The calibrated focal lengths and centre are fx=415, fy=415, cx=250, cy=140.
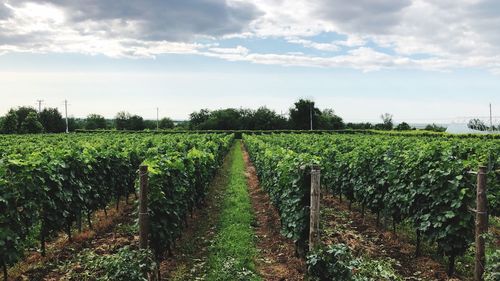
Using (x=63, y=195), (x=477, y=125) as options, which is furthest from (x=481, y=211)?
(x=477, y=125)

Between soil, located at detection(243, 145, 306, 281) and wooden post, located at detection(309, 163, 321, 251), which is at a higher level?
wooden post, located at detection(309, 163, 321, 251)

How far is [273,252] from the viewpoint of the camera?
9.07 m

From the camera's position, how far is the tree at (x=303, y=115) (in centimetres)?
9844

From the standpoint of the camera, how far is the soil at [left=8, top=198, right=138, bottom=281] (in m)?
7.65

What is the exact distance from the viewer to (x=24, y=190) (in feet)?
25.2

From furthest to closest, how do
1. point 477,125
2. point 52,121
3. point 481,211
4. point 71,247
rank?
point 52,121, point 477,125, point 71,247, point 481,211

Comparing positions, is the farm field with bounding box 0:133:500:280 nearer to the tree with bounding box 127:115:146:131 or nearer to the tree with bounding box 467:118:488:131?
the tree with bounding box 467:118:488:131

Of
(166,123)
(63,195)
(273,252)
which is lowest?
(273,252)

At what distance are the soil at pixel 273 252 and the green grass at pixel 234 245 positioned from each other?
0.20 m

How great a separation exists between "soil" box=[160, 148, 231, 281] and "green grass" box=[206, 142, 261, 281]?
19 cm

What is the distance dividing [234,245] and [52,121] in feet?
321

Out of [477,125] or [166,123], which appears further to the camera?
[166,123]

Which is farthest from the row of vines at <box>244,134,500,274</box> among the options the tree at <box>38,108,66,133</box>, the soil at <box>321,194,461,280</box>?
the tree at <box>38,108,66,133</box>

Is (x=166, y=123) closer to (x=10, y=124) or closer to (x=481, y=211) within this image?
(x=10, y=124)
